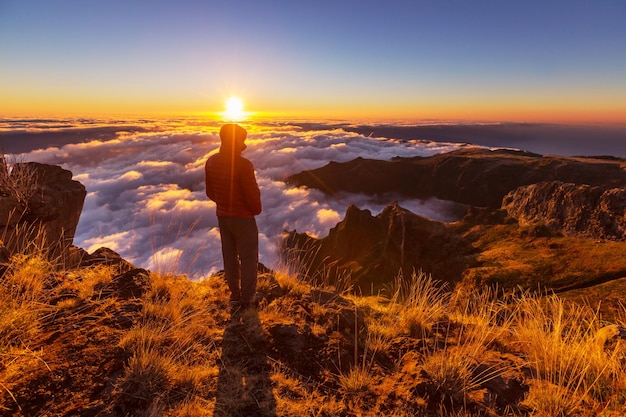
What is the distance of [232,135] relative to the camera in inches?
181

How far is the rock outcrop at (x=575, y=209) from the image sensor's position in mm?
25859

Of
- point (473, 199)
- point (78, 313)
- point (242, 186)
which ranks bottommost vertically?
point (473, 199)

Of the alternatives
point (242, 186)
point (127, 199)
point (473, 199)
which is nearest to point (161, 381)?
point (242, 186)

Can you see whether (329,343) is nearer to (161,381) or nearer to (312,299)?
(312,299)

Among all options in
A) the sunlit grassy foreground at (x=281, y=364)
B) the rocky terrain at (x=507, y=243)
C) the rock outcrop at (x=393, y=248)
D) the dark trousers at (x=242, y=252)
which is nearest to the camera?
the sunlit grassy foreground at (x=281, y=364)

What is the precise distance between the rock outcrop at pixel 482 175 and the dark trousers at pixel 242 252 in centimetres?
11137

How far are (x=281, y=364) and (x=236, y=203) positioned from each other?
2309mm

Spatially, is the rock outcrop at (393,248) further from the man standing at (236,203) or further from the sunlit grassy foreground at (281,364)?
the sunlit grassy foreground at (281,364)

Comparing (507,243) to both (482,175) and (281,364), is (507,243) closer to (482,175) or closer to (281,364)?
(281,364)

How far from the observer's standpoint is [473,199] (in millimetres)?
146125

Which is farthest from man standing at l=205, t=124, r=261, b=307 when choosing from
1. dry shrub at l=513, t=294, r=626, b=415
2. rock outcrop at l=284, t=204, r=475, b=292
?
rock outcrop at l=284, t=204, r=475, b=292

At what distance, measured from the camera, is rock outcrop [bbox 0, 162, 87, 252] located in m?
6.72

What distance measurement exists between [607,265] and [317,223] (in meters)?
159

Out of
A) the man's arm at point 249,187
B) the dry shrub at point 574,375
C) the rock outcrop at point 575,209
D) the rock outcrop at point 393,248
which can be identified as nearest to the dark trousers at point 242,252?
the man's arm at point 249,187
